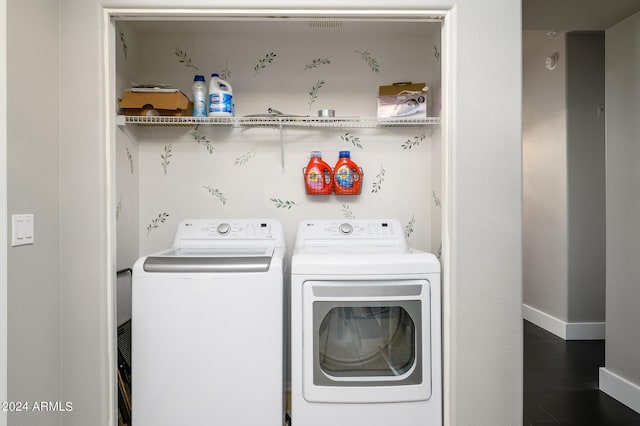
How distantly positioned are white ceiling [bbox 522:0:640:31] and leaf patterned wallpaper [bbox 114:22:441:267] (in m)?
0.67

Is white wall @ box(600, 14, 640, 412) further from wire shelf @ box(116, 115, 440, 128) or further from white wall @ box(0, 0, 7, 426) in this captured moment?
white wall @ box(0, 0, 7, 426)

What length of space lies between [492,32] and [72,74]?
5.87 feet

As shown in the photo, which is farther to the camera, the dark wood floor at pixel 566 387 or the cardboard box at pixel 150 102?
the dark wood floor at pixel 566 387

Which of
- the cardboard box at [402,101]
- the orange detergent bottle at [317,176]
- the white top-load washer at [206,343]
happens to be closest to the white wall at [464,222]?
the white top-load washer at [206,343]

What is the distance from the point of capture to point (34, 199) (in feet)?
5.39

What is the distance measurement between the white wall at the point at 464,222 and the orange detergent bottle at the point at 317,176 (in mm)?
805

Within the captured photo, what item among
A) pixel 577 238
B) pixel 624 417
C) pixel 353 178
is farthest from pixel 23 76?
pixel 577 238

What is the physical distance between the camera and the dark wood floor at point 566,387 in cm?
247

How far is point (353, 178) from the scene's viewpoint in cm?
250

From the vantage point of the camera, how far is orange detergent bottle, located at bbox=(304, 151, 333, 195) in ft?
8.13

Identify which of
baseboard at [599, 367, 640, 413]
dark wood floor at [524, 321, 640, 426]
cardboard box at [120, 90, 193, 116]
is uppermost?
cardboard box at [120, 90, 193, 116]

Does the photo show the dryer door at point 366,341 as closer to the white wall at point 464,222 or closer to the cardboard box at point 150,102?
the white wall at point 464,222

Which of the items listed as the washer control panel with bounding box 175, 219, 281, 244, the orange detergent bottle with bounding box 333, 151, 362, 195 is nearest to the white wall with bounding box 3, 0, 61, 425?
the washer control panel with bounding box 175, 219, 281, 244

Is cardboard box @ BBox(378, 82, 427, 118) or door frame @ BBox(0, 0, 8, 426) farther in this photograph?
cardboard box @ BBox(378, 82, 427, 118)
